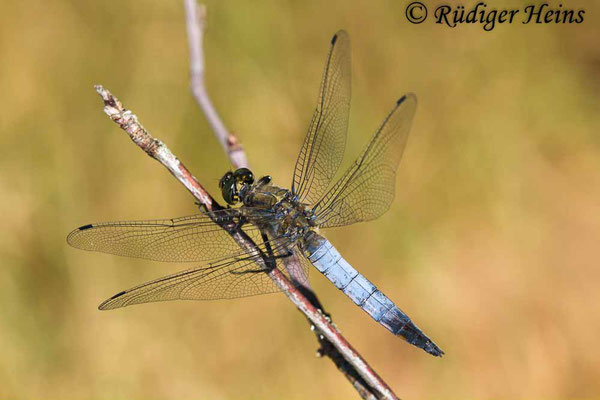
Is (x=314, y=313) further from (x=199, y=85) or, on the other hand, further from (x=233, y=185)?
(x=199, y=85)

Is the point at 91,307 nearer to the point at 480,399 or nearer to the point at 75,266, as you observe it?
the point at 75,266

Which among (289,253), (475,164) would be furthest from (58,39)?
(475,164)

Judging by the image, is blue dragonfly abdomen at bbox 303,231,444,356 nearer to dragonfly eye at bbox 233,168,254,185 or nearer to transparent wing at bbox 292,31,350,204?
transparent wing at bbox 292,31,350,204

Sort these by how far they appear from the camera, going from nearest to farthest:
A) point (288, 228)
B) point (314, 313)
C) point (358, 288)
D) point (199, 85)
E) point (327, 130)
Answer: point (314, 313)
point (199, 85)
point (288, 228)
point (358, 288)
point (327, 130)

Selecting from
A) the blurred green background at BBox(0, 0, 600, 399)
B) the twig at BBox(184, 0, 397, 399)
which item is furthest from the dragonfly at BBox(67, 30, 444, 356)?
the blurred green background at BBox(0, 0, 600, 399)

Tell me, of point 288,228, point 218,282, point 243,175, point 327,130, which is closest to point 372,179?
point 327,130

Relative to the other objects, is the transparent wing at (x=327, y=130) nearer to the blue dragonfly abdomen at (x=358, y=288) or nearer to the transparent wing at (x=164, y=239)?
the blue dragonfly abdomen at (x=358, y=288)

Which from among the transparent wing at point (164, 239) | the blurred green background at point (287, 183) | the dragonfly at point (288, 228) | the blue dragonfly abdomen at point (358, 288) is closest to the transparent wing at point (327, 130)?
the dragonfly at point (288, 228)

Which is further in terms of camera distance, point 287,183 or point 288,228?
point 287,183
